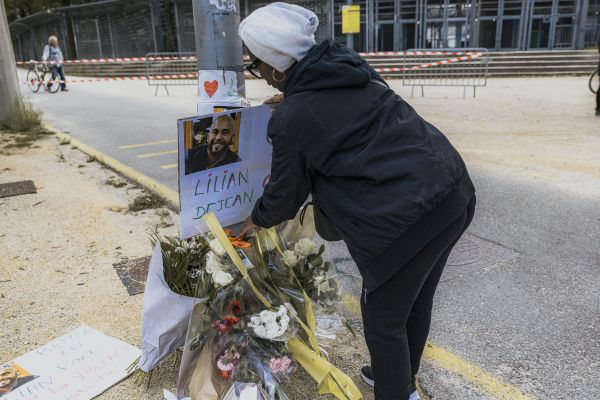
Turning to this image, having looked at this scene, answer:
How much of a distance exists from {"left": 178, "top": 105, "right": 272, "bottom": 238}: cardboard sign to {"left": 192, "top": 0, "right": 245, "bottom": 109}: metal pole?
0.64m

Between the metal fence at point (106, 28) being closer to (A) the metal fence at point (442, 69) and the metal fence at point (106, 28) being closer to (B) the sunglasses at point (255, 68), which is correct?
(A) the metal fence at point (442, 69)

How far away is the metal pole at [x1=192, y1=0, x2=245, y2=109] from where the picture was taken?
→ 2.90 metres

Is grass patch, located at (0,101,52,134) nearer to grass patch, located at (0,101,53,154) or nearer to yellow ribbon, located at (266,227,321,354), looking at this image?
grass patch, located at (0,101,53,154)

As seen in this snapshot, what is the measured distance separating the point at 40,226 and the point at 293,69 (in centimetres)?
350

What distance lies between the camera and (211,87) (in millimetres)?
2912

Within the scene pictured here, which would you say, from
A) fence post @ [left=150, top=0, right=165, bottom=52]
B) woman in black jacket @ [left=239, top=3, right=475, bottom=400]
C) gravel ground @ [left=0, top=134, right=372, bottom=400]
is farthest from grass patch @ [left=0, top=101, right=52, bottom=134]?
fence post @ [left=150, top=0, right=165, bottom=52]

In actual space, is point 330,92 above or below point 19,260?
above

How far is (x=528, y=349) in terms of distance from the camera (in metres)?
2.67

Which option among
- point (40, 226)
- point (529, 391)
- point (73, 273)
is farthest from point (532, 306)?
point (40, 226)

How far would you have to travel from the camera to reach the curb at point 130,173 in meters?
5.23

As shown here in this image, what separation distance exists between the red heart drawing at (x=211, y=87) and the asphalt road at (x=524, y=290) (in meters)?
1.83

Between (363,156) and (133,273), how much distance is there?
236 centimetres

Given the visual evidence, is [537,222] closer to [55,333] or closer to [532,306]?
[532,306]

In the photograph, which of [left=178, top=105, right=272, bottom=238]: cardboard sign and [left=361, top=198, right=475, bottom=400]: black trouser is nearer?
[left=361, top=198, right=475, bottom=400]: black trouser
